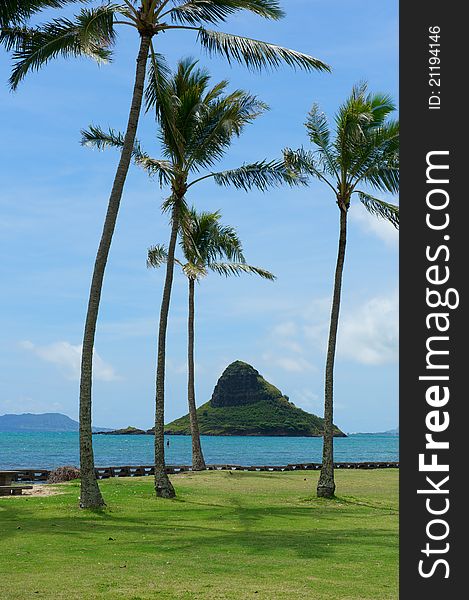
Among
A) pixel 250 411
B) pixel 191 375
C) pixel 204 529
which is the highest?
pixel 191 375

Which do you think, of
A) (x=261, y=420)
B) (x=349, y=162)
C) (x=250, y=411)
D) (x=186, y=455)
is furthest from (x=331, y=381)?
(x=250, y=411)

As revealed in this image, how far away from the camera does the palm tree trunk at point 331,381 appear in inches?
912

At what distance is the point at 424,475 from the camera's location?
156 inches

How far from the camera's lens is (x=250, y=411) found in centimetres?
17812

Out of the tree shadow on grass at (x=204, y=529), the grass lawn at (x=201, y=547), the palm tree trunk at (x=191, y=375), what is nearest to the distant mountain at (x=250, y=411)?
the palm tree trunk at (x=191, y=375)

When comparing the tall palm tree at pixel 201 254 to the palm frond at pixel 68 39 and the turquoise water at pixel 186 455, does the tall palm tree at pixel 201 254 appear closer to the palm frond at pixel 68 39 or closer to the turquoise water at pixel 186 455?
the palm frond at pixel 68 39

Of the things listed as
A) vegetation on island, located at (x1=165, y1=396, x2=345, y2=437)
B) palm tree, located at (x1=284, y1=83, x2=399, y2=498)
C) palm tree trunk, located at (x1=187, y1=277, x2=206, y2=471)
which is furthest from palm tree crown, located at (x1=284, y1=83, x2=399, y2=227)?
vegetation on island, located at (x1=165, y1=396, x2=345, y2=437)

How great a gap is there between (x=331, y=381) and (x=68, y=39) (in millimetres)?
11764

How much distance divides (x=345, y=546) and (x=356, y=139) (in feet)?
41.4

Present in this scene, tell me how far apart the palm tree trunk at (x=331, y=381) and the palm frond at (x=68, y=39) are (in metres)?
8.48

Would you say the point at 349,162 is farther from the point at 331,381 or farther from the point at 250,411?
the point at 250,411

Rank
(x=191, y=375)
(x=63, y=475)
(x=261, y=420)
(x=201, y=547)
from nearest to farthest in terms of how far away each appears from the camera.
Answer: (x=201, y=547), (x=63, y=475), (x=191, y=375), (x=261, y=420)

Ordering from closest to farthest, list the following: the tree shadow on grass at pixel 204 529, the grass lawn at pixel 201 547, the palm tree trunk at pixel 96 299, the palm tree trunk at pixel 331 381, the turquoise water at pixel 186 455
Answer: the grass lawn at pixel 201 547 < the tree shadow on grass at pixel 204 529 < the palm tree trunk at pixel 96 299 < the palm tree trunk at pixel 331 381 < the turquoise water at pixel 186 455

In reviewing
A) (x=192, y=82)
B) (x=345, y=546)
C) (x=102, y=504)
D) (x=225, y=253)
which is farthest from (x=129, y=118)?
(x=225, y=253)
